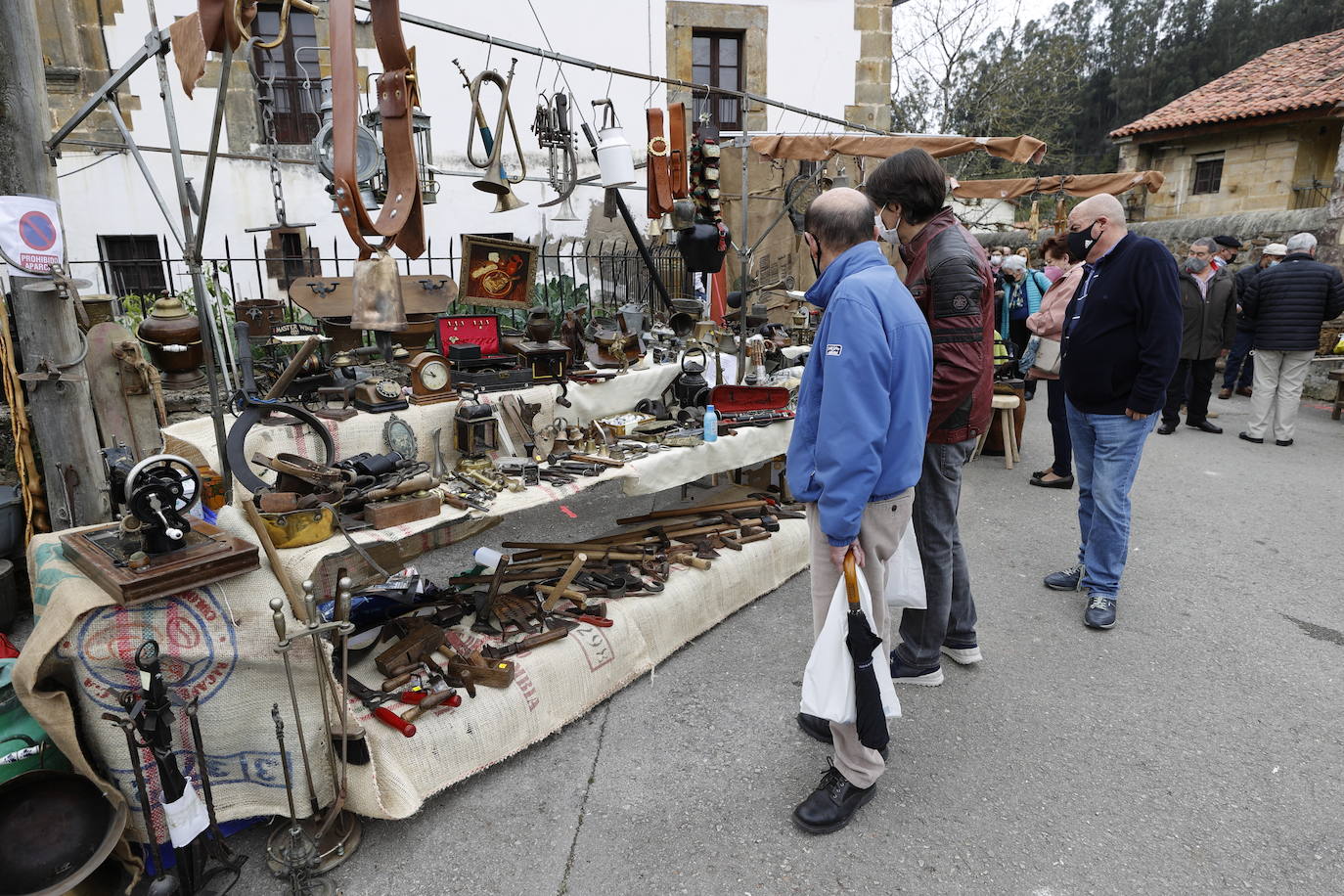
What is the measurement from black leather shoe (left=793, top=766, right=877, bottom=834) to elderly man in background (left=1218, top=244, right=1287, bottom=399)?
781cm

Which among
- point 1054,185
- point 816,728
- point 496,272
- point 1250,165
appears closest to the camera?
point 816,728

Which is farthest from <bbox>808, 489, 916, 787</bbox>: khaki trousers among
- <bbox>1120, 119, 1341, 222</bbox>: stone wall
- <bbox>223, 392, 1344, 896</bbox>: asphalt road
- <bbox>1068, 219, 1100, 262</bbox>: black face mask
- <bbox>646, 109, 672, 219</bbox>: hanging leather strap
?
<bbox>1120, 119, 1341, 222</bbox>: stone wall

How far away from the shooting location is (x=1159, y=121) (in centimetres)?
1839

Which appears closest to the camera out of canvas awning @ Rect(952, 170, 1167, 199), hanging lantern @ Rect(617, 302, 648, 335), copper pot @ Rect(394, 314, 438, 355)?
copper pot @ Rect(394, 314, 438, 355)

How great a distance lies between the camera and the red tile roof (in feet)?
50.7

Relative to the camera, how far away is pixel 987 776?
292 cm

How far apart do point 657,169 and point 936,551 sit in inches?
124

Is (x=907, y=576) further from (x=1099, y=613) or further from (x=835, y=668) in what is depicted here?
(x=1099, y=613)

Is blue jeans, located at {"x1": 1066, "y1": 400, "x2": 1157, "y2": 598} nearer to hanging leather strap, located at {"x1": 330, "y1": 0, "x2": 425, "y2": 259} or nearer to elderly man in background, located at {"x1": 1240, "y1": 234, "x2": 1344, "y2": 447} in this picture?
hanging leather strap, located at {"x1": 330, "y1": 0, "x2": 425, "y2": 259}

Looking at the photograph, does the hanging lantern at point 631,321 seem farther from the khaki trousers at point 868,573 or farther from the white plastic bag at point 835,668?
the white plastic bag at point 835,668

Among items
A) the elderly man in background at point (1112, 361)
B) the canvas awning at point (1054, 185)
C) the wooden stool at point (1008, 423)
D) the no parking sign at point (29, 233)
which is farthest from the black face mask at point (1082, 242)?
the canvas awning at point (1054, 185)

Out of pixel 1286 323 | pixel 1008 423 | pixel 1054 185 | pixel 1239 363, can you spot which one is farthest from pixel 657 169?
pixel 1239 363

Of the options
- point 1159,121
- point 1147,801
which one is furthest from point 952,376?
point 1159,121

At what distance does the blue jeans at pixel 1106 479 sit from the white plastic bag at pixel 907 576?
5.18 feet
